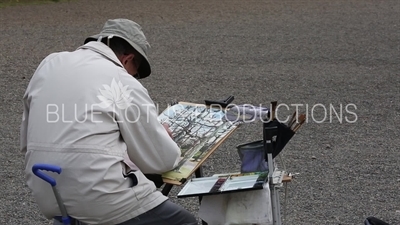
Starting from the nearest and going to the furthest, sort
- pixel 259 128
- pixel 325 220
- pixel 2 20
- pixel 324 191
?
pixel 325 220
pixel 324 191
pixel 259 128
pixel 2 20

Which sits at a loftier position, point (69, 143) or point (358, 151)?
point (69, 143)

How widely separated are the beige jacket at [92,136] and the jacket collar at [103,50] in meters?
0.01

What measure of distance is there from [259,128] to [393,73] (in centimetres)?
245

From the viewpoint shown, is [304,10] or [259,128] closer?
[259,128]

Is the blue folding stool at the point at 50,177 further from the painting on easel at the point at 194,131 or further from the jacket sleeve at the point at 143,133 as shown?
the painting on easel at the point at 194,131

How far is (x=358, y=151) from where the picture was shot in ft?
16.2

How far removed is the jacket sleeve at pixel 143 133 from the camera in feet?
7.98

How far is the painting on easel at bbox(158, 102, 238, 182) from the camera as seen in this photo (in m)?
2.74

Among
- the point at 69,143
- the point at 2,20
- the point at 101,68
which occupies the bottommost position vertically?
the point at 2,20

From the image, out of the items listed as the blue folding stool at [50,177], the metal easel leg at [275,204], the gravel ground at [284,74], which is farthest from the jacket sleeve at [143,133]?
the gravel ground at [284,74]

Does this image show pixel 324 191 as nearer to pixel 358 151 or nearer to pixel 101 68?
pixel 358 151

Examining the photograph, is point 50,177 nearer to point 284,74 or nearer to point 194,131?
point 194,131

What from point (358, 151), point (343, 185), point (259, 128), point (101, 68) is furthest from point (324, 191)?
point (101, 68)

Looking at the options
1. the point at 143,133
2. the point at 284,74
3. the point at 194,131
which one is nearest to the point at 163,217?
the point at 143,133
